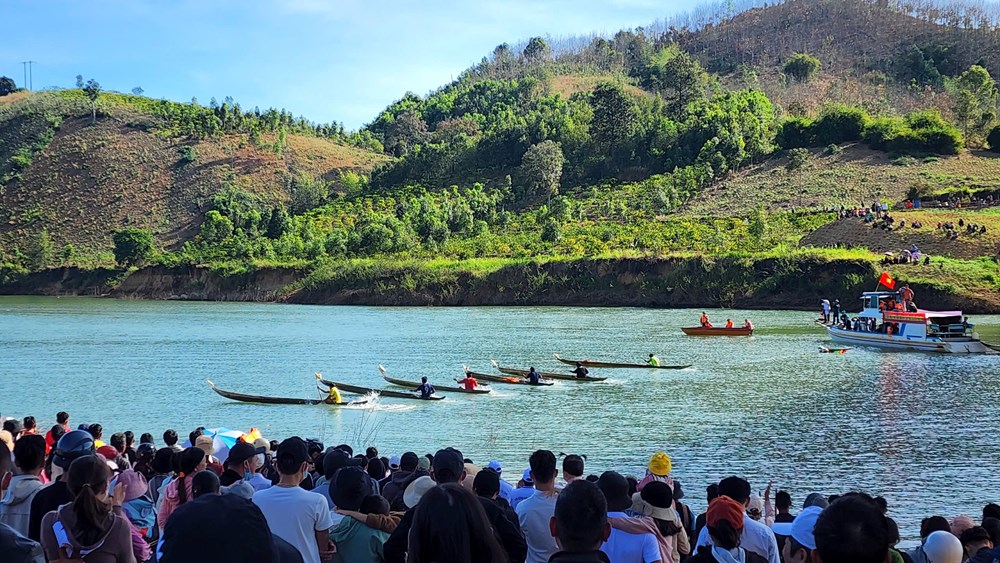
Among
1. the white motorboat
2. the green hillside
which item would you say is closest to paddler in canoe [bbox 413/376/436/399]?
the white motorboat

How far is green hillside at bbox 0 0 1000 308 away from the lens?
300ft

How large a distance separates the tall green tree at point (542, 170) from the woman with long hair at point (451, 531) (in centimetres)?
10997

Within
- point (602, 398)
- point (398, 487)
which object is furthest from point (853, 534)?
point (602, 398)

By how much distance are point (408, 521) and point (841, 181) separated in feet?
319

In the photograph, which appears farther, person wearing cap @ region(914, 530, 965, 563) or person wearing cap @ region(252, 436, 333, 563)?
person wearing cap @ region(914, 530, 965, 563)

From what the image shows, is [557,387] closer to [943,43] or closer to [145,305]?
[145,305]

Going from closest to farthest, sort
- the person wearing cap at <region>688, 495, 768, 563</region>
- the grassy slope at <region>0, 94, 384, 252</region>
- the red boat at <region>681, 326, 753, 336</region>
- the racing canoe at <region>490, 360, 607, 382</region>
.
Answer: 1. the person wearing cap at <region>688, 495, 768, 563</region>
2. the racing canoe at <region>490, 360, 607, 382</region>
3. the red boat at <region>681, 326, 753, 336</region>
4. the grassy slope at <region>0, 94, 384, 252</region>

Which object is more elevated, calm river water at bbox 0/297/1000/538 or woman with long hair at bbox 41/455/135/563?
woman with long hair at bbox 41/455/135/563

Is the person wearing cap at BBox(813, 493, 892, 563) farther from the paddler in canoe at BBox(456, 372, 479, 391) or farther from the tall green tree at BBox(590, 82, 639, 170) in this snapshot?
the tall green tree at BBox(590, 82, 639, 170)

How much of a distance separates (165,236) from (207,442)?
370ft

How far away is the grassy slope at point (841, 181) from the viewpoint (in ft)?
299

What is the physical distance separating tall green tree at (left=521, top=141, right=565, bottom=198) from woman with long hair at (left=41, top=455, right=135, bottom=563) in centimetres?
10863

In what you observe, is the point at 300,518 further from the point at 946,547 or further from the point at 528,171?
the point at 528,171

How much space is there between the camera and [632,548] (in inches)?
254
